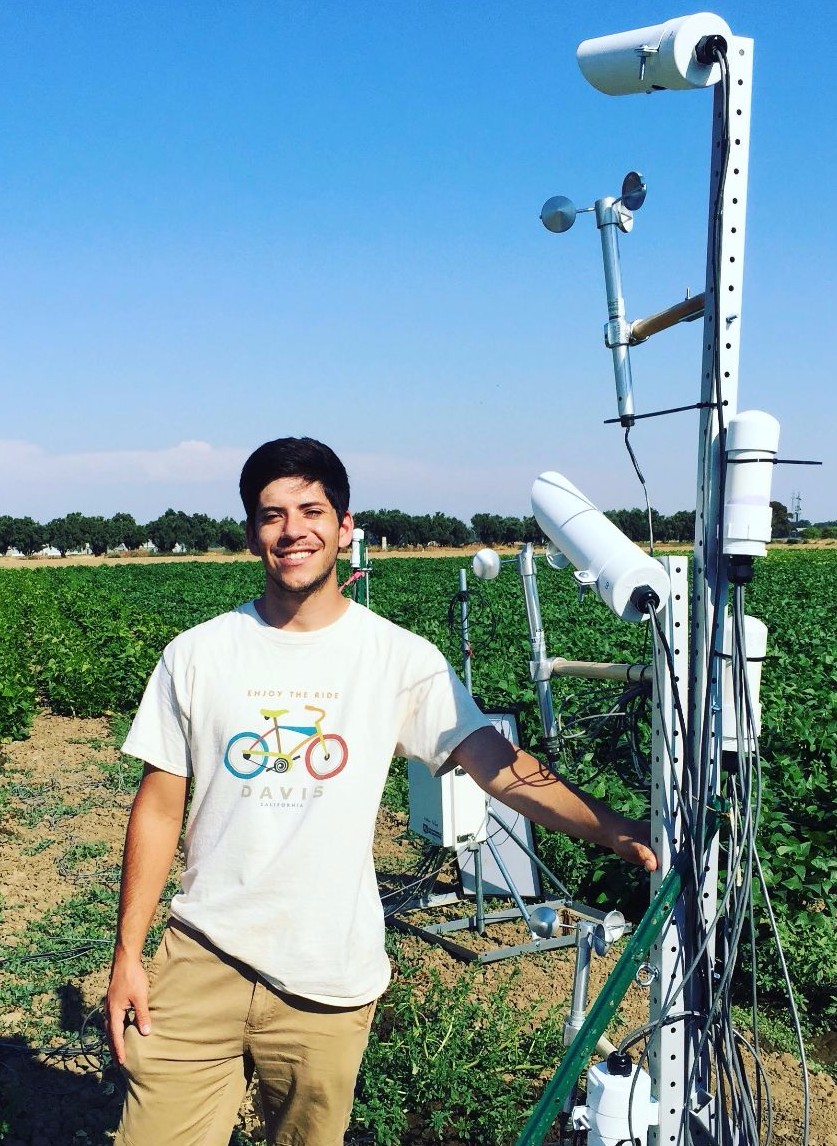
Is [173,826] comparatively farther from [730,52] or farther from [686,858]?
[730,52]

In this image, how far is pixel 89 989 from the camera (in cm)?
461

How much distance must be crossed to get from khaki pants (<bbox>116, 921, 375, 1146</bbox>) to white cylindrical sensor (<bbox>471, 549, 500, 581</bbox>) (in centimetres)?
192

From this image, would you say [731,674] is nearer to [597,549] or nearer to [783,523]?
[597,549]

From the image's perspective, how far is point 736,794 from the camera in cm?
229

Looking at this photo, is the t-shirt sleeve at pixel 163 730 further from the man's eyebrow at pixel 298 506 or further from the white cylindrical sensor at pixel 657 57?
the white cylindrical sensor at pixel 657 57

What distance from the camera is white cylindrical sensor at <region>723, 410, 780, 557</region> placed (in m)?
2.11

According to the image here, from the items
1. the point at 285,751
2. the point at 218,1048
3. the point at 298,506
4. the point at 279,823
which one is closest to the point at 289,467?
the point at 298,506

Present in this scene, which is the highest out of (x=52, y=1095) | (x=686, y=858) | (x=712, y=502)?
(x=712, y=502)

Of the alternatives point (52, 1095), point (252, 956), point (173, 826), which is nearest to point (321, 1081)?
point (252, 956)

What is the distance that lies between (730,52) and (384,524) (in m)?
82.6

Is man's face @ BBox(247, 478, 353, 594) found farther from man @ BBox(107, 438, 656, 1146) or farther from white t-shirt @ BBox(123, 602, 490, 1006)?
white t-shirt @ BBox(123, 602, 490, 1006)

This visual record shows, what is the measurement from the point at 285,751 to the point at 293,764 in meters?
0.04

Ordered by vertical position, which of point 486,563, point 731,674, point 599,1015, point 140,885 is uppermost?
point 486,563

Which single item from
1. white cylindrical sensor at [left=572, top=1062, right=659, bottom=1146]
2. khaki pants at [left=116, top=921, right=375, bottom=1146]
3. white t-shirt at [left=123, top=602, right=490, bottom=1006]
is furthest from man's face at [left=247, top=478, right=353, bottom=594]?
white cylindrical sensor at [left=572, top=1062, right=659, bottom=1146]
